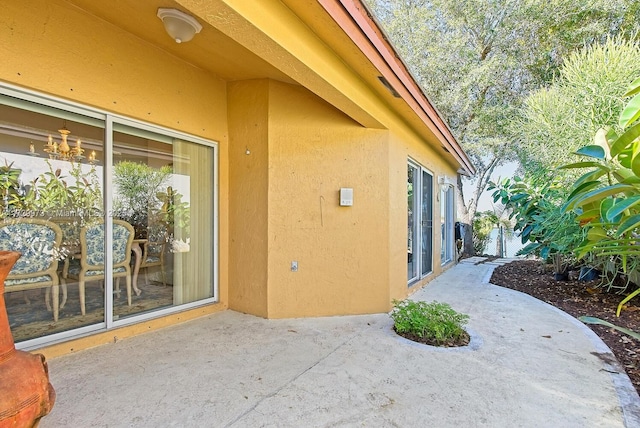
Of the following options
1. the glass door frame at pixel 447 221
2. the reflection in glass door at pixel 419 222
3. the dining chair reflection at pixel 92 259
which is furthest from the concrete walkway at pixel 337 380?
the glass door frame at pixel 447 221

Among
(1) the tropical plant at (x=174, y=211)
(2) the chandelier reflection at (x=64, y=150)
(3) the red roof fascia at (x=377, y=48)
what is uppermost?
(3) the red roof fascia at (x=377, y=48)

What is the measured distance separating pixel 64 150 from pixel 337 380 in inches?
141

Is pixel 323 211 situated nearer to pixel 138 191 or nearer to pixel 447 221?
pixel 138 191

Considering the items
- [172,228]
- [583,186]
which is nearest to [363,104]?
[583,186]

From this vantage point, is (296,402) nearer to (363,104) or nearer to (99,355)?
(99,355)

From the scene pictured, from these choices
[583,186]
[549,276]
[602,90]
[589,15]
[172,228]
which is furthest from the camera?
[589,15]

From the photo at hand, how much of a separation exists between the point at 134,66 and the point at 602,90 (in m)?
6.28

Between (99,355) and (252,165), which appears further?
(252,165)

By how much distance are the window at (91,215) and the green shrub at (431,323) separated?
108 inches

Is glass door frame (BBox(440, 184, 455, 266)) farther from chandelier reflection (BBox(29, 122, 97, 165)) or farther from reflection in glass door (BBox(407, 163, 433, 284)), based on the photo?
chandelier reflection (BBox(29, 122, 97, 165))

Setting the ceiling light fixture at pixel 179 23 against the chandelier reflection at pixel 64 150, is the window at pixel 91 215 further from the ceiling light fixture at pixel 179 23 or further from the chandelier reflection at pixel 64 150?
the ceiling light fixture at pixel 179 23

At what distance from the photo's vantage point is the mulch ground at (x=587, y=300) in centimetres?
349

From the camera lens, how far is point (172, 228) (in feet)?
14.6

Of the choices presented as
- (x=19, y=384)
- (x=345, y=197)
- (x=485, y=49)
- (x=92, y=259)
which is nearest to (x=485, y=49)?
(x=485, y=49)
